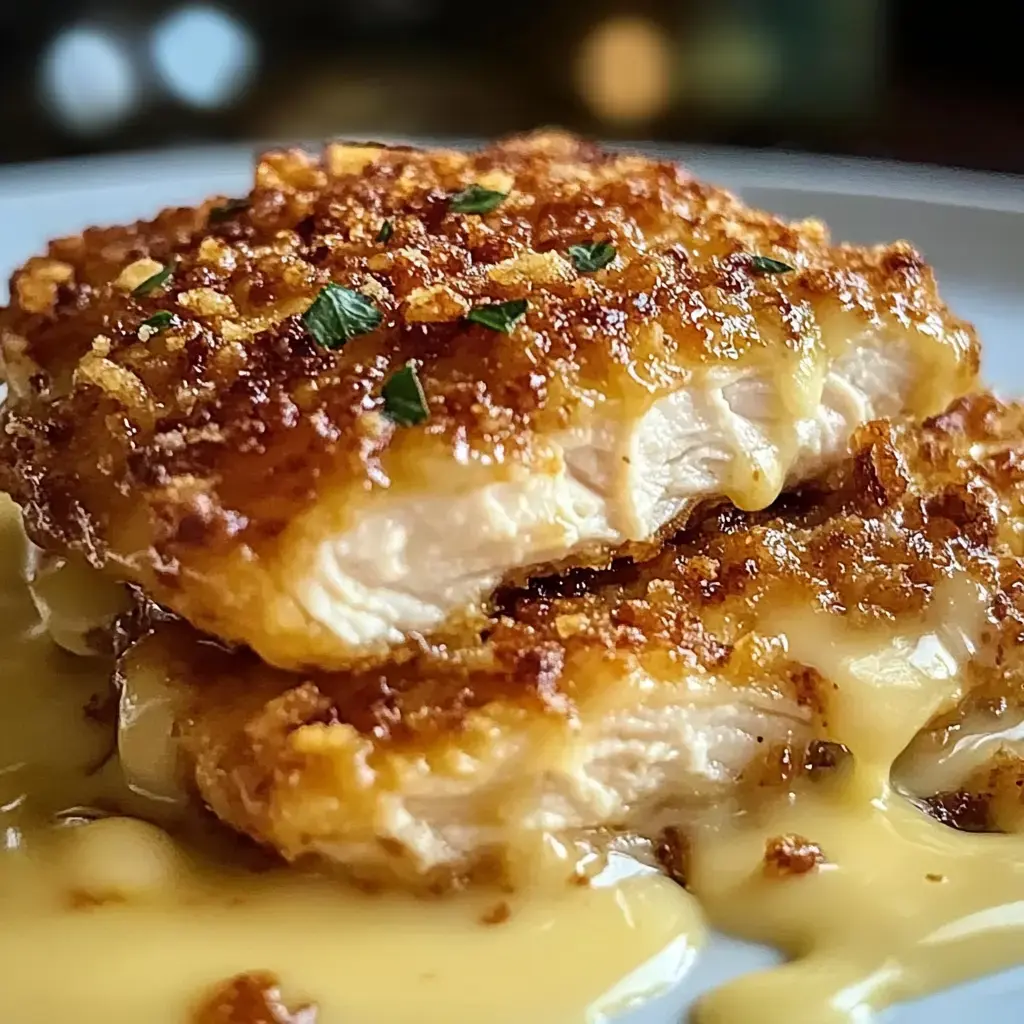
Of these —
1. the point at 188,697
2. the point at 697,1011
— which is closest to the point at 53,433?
the point at 188,697

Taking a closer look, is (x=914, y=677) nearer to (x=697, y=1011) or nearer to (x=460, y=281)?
(x=697, y=1011)

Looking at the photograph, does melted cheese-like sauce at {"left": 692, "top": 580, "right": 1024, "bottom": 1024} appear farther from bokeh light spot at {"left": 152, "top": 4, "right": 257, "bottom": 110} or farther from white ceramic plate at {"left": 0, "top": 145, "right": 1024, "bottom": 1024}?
bokeh light spot at {"left": 152, "top": 4, "right": 257, "bottom": 110}

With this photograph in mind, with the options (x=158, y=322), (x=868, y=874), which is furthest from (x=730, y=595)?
(x=158, y=322)

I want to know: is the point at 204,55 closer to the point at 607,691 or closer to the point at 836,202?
the point at 836,202

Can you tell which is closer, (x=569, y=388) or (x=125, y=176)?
(x=569, y=388)

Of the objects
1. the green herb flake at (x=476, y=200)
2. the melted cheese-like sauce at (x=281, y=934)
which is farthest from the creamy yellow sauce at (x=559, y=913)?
the green herb flake at (x=476, y=200)

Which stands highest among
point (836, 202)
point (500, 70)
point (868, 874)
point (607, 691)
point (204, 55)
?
point (204, 55)

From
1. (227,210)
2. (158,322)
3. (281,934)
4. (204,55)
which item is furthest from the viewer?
(204,55)
